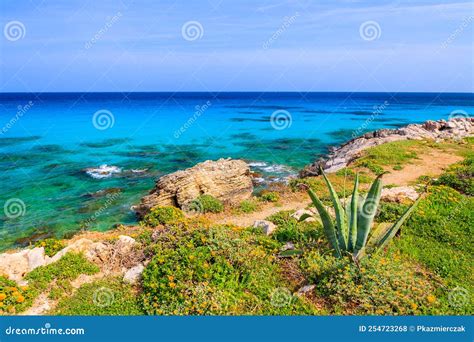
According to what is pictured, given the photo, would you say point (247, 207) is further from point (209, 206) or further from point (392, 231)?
point (392, 231)

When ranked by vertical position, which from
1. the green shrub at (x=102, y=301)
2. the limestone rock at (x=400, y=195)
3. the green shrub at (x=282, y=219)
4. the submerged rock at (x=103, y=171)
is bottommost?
the green shrub at (x=102, y=301)

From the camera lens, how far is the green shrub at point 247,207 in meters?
12.7

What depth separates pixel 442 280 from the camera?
275 inches

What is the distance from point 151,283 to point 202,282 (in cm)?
91

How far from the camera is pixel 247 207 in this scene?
12.9 metres

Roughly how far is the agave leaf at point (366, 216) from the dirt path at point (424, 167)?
839cm

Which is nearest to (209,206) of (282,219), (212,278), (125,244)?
(282,219)

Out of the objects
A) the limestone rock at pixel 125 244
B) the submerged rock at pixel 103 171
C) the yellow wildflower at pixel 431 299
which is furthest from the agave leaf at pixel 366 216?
the submerged rock at pixel 103 171

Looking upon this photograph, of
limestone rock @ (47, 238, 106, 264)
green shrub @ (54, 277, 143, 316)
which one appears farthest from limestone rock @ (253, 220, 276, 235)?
limestone rock @ (47, 238, 106, 264)

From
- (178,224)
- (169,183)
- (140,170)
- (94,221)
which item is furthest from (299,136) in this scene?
(178,224)

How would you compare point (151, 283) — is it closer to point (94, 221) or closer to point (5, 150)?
point (94, 221)

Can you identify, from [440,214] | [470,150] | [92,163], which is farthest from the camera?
[92,163]

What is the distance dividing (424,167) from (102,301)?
15160 mm

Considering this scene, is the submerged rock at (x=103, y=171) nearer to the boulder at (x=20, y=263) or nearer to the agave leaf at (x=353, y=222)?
the boulder at (x=20, y=263)
